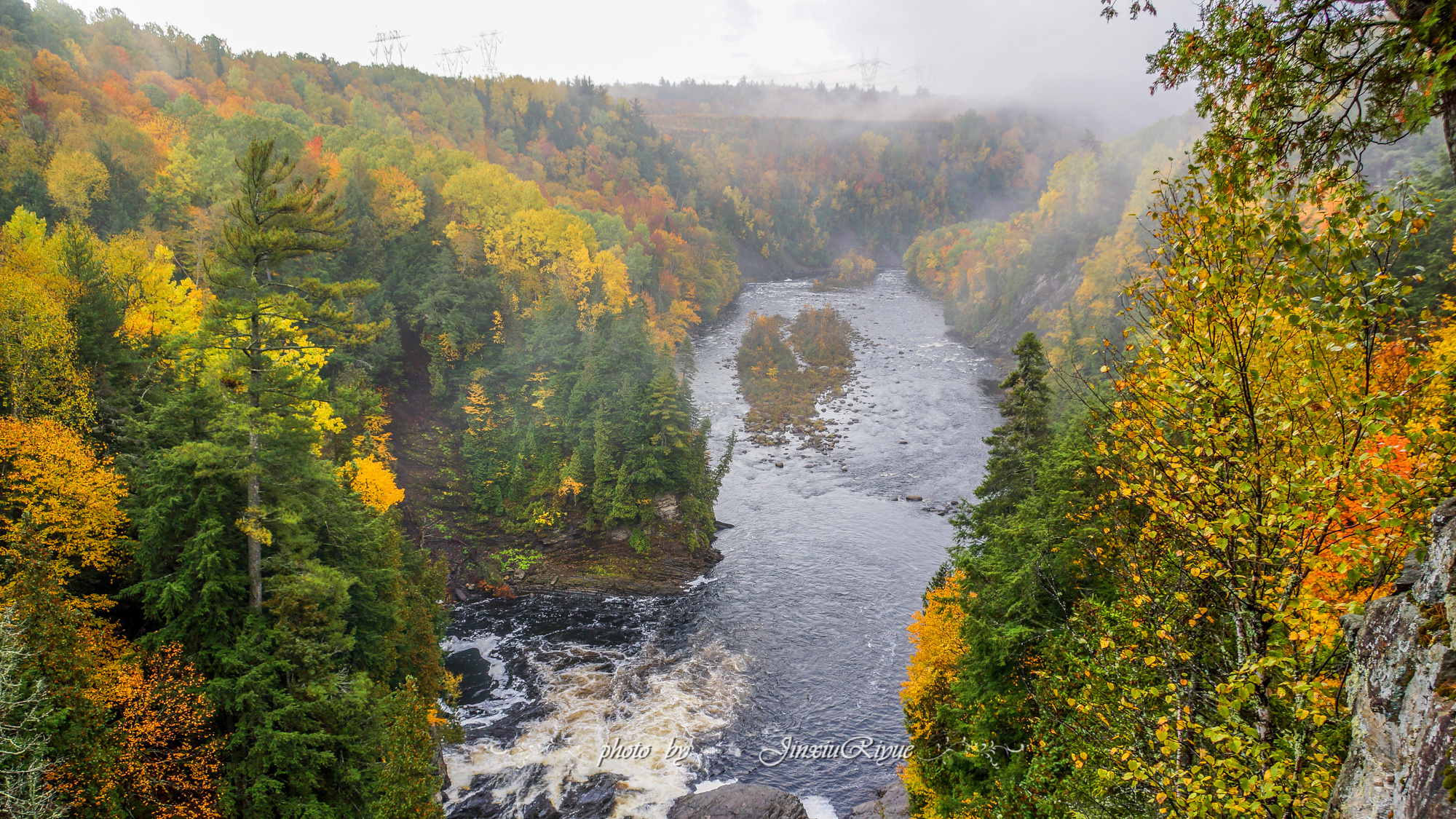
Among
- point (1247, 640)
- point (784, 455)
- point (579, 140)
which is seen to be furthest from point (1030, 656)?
point (579, 140)

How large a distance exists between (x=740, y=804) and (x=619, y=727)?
7203mm

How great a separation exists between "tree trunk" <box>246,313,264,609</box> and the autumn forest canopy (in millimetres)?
218

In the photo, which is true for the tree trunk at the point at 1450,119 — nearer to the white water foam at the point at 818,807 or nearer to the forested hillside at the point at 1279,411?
the forested hillside at the point at 1279,411

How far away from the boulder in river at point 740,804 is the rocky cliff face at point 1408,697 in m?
22.3

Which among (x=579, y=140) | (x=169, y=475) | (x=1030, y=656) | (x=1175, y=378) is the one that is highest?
(x=579, y=140)

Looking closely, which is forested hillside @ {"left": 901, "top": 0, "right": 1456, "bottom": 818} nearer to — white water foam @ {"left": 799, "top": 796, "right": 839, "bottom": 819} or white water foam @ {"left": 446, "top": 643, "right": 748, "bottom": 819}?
white water foam @ {"left": 799, "top": 796, "right": 839, "bottom": 819}

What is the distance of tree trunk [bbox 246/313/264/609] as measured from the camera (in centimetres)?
1961

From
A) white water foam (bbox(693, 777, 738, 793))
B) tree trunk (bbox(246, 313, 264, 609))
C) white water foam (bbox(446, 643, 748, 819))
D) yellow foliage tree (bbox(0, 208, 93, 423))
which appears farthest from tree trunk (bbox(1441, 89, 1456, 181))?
yellow foliage tree (bbox(0, 208, 93, 423))

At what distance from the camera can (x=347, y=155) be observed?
174 ft

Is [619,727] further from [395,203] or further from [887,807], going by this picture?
[395,203]

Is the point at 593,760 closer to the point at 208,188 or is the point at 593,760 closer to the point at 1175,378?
the point at 1175,378

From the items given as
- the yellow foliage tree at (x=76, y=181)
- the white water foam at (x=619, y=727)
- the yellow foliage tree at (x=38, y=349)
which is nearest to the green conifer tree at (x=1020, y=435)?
the white water foam at (x=619, y=727)

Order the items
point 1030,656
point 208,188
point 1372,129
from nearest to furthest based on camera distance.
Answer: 1. point 1372,129
2. point 1030,656
3. point 208,188

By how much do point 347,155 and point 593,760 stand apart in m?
50.3
